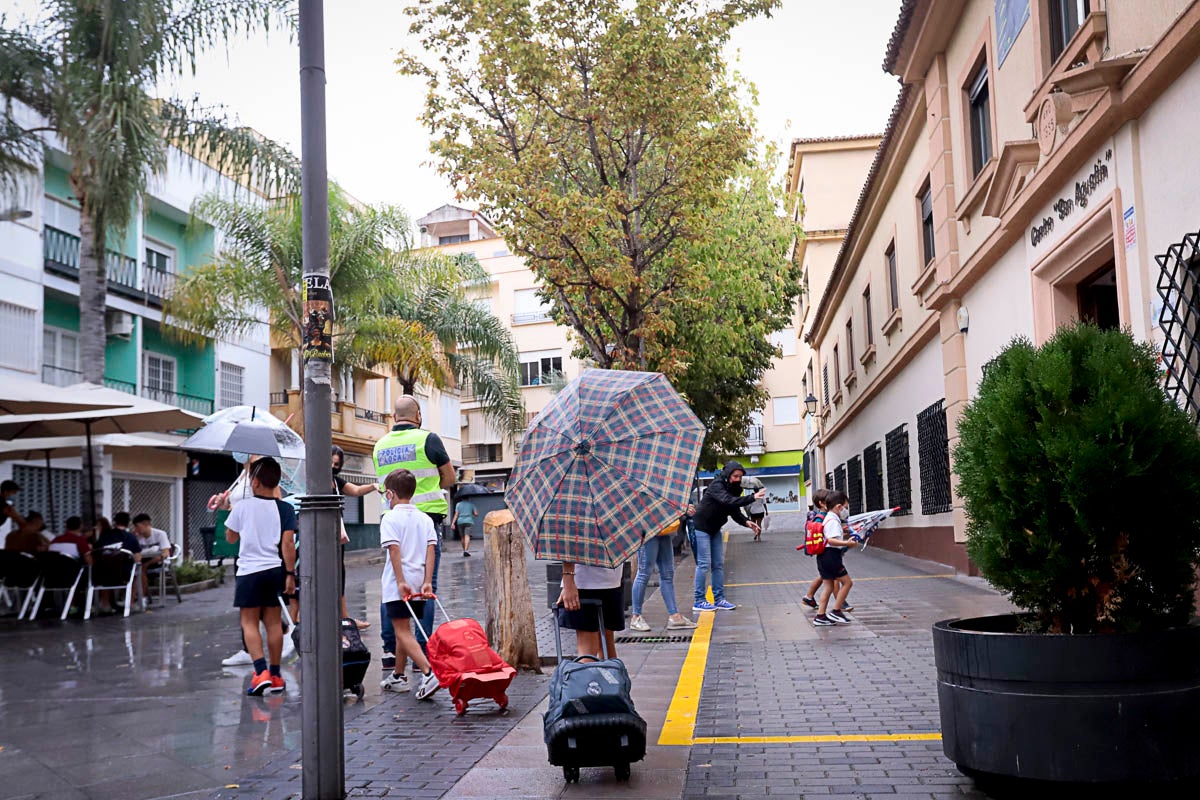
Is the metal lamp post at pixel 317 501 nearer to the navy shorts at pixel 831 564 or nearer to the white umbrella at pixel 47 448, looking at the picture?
the navy shorts at pixel 831 564

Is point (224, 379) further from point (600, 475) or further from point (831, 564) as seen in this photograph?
point (600, 475)

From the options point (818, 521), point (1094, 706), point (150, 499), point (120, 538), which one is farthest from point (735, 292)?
point (1094, 706)

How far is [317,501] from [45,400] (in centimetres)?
1000

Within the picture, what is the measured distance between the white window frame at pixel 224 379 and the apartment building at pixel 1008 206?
17605 millimetres

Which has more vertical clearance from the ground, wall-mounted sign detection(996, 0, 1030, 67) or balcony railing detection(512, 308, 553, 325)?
balcony railing detection(512, 308, 553, 325)

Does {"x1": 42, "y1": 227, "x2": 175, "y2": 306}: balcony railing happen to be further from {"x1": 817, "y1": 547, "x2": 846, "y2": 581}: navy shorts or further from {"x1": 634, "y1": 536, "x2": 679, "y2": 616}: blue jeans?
{"x1": 817, "y1": 547, "x2": 846, "y2": 581}: navy shorts

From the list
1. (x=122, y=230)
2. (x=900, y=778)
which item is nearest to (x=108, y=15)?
(x=122, y=230)

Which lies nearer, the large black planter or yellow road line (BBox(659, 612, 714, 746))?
the large black planter

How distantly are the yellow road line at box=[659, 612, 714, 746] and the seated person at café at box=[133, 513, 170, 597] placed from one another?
897 cm

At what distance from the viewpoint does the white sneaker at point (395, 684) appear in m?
7.62

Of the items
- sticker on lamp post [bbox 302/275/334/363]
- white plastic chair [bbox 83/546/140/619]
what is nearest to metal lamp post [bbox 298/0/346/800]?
sticker on lamp post [bbox 302/275/334/363]

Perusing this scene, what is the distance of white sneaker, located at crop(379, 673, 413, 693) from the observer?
7.62m

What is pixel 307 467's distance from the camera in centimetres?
473

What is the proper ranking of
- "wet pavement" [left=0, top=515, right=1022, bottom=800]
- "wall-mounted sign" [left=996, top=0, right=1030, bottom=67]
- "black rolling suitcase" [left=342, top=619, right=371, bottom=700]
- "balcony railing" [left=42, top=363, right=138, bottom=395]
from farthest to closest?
"balcony railing" [left=42, top=363, right=138, bottom=395] → "wall-mounted sign" [left=996, top=0, right=1030, bottom=67] → "black rolling suitcase" [left=342, top=619, right=371, bottom=700] → "wet pavement" [left=0, top=515, right=1022, bottom=800]
